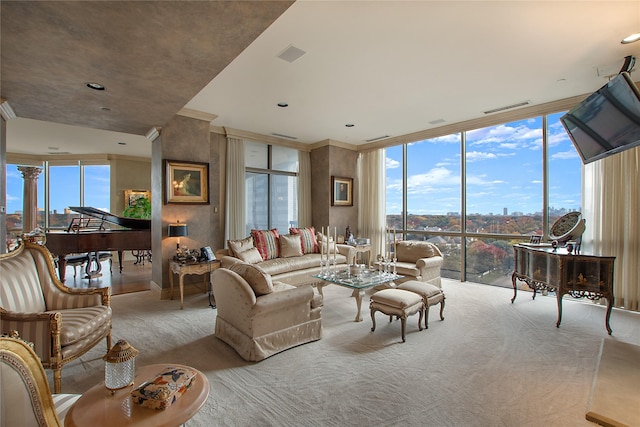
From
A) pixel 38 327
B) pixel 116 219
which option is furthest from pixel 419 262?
pixel 116 219

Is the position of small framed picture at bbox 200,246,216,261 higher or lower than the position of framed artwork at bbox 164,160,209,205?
lower

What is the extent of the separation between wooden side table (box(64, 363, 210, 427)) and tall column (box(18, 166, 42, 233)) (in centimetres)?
1011

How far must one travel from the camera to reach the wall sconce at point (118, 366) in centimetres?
147

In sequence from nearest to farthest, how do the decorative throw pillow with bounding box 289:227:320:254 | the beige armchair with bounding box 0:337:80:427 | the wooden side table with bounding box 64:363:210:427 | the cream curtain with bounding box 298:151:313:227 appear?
the beige armchair with bounding box 0:337:80:427 < the wooden side table with bounding box 64:363:210:427 < the decorative throw pillow with bounding box 289:227:320:254 < the cream curtain with bounding box 298:151:313:227

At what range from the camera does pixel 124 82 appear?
304 centimetres

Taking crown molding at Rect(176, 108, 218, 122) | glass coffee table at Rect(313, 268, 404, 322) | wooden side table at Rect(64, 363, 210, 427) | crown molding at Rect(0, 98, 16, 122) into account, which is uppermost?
crown molding at Rect(176, 108, 218, 122)

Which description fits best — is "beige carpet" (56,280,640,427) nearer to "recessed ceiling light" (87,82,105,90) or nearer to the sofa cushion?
the sofa cushion

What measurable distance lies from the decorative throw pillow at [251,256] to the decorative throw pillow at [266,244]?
0.58 ft

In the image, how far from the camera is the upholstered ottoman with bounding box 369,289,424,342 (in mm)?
3123

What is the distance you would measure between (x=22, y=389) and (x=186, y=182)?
417cm

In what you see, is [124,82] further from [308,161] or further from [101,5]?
[308,161]

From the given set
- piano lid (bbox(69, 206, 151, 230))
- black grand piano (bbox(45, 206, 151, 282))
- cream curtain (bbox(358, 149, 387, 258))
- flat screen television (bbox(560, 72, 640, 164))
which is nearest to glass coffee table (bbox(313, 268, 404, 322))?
flat screen television (bbox(560, 72, 640, 164))

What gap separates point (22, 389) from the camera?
1011 millimetres

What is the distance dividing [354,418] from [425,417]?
1.60 feet
